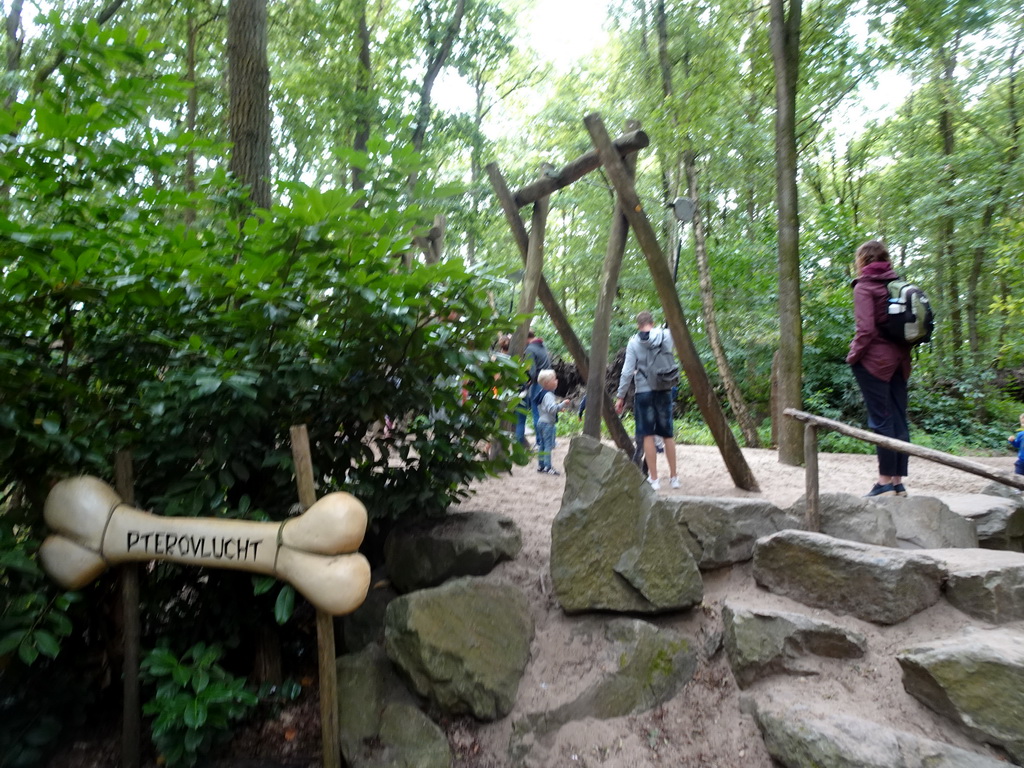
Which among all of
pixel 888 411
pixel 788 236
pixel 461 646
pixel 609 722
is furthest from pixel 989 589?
pixel 788 236

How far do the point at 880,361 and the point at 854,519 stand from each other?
1286 millimetres

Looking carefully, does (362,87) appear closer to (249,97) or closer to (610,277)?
(249,97)

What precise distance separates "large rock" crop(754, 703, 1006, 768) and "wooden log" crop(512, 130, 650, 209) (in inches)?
154

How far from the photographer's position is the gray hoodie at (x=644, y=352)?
17.3 feet

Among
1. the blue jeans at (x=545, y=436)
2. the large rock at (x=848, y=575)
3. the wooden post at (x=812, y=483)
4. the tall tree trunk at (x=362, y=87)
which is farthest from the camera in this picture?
the tall tree trunk at (x=362, y=87)

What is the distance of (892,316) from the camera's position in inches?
167

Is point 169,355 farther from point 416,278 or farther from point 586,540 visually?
point 586,540

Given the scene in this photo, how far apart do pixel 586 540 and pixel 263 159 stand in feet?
13.0

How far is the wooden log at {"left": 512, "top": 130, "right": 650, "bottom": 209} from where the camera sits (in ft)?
15.8

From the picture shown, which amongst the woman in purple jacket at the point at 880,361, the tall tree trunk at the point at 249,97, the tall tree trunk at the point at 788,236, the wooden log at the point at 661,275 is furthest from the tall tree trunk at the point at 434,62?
the woman in purple jacket at the point at 880,361

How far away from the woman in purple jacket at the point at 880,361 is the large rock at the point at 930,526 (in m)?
0.42

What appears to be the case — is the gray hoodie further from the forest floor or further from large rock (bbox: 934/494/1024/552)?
large rock (bbox: 934/494/1024/552)

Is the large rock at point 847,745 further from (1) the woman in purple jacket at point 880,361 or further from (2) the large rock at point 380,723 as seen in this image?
(1) the woman in purple jacket at point 880,361

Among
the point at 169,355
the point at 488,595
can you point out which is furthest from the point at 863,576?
the point at 169,355
